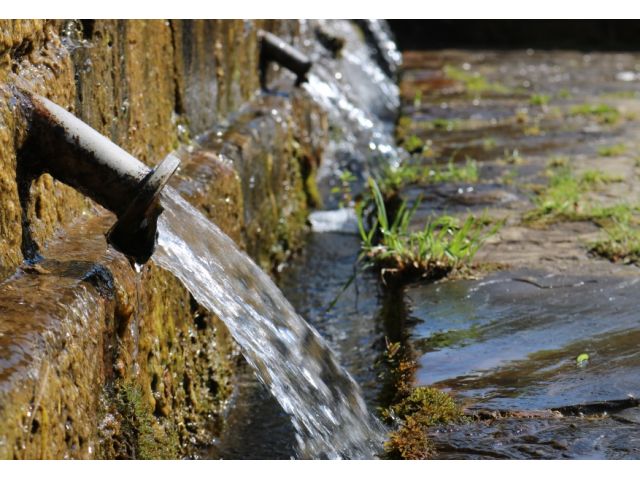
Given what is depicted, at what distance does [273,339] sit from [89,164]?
80 centimetres

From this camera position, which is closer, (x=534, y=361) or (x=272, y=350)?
(x=272, y=350)

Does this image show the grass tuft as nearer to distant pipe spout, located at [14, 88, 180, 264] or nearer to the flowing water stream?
the flowing water stream

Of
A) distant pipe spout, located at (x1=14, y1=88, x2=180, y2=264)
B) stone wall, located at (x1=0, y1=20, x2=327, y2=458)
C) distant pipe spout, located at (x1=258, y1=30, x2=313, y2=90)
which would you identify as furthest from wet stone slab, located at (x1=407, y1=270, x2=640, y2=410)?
distant pipe spout, located at (x1=258, y1=30, x2=313, y2=90)

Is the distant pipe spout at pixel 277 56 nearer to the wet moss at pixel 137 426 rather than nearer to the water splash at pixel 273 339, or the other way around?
the water splash at pixel 273 339

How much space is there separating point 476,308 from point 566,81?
18.7 feet

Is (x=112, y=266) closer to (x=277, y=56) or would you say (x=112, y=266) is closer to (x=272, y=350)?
(x=272, y=350)

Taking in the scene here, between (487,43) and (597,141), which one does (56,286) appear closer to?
(597,141)

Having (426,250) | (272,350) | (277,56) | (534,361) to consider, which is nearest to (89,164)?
(272,350)

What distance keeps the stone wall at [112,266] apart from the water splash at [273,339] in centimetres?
14

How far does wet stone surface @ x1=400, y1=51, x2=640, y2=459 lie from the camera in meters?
2.87

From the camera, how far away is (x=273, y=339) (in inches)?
125

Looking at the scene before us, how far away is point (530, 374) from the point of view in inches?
127

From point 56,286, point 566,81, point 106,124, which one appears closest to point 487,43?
point 566,81

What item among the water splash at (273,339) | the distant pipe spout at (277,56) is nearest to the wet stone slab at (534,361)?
the water splash at (273,339)
